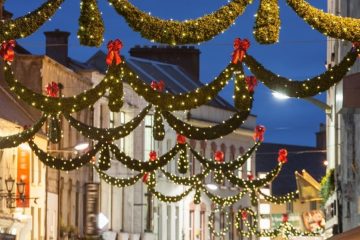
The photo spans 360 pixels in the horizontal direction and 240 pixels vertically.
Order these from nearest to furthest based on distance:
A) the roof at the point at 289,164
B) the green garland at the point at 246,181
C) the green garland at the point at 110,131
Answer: the green garland at the point at 110,131
the green garland at the point at 246,181
the roof at the point at 289,164

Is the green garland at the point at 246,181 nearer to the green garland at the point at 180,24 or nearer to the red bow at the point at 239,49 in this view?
the red bow at the point at 239,49

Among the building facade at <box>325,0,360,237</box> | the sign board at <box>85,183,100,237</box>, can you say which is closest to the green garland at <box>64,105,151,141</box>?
the building facade at <box>325,0,360,237</box>

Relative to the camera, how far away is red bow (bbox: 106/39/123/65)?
90.2ft

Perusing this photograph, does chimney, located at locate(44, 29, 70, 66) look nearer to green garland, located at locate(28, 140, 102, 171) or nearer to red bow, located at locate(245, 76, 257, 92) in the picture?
green garland, located at locate(28, 140, 102, 171)

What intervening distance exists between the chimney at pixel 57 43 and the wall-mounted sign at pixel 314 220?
10.9 m

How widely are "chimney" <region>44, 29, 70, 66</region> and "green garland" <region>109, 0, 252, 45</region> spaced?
136 feet

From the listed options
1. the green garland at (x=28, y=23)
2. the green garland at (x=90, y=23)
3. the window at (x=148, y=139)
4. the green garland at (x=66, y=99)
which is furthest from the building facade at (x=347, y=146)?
the window at (x=148, y=139)

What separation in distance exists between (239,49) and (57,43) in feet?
125

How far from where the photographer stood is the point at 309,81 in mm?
24078

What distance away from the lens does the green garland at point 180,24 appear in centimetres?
2156

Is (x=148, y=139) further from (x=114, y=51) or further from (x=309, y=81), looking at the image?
(x=309, y=81)

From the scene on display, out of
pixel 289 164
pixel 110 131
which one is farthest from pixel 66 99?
pixel 289 164

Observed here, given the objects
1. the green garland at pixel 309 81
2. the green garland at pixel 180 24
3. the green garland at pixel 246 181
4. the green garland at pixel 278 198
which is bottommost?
the green garland at pixel 278 198

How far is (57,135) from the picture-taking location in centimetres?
3697
